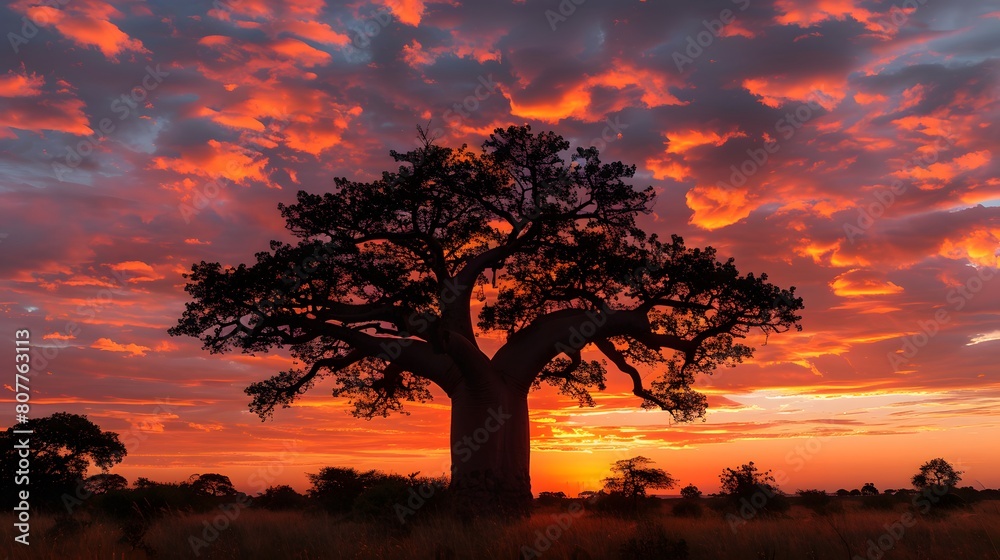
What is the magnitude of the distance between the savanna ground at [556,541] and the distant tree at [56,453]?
62.2 feet

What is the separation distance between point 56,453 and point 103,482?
373 centimetres

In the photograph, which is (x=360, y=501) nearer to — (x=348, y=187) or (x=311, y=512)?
(x=311, y=512)

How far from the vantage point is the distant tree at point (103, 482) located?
34681 mm

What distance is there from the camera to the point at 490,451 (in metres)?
18.2

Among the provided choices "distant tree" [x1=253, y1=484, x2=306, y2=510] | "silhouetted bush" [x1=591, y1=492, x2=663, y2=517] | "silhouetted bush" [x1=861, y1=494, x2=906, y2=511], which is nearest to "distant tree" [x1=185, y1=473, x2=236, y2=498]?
"distant tree" [x1=253, y1=484, x2=306, y2=510]

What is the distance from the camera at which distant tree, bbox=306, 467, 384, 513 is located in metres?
25.5

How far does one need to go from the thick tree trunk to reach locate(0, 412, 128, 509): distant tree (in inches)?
893

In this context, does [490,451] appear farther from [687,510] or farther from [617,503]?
[687,510]

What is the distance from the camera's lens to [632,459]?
33312mm

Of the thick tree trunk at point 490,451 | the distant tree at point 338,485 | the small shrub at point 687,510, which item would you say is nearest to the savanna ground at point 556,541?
the thick tree trunk at point 490,451

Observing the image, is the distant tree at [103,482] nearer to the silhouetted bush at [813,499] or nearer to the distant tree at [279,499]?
the distant tree at [279,499]

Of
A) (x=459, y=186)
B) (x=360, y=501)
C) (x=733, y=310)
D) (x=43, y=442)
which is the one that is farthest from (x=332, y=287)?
(x=43, y=442)

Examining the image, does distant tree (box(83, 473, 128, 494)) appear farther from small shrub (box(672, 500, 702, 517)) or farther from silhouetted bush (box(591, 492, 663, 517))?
small shrub (box(672, 500, 702, 517))

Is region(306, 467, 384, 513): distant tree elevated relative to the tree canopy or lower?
lower
